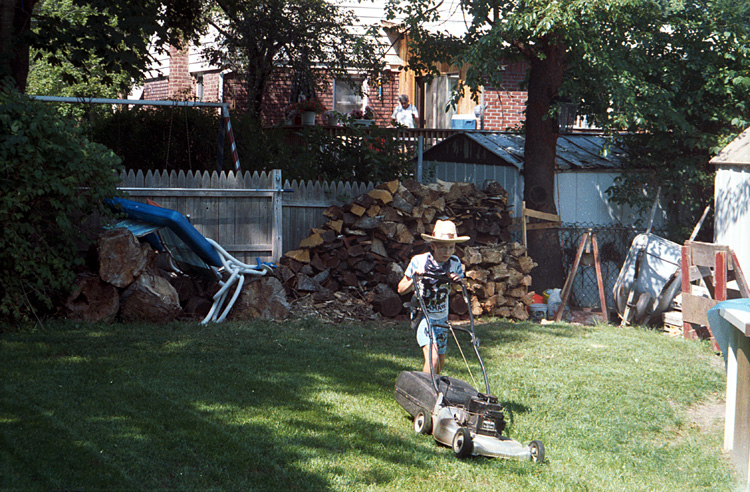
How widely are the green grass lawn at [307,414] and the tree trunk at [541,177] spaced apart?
3996mm

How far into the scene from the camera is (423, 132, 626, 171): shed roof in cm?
1431

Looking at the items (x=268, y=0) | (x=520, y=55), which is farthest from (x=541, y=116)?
(x=268, y=0)

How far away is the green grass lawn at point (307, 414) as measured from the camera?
16.3ft

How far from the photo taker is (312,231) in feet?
37.9

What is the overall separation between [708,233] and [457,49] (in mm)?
5649

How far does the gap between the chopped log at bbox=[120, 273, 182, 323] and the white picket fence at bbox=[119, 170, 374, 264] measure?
215cm

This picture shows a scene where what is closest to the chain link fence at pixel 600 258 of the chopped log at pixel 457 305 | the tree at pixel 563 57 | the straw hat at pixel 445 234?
the tree at pixel 563 57

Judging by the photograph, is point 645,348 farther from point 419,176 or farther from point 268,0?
point 268,0

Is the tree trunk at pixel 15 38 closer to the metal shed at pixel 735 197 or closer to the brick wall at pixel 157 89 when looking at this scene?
the metal shed at pixel 735 197

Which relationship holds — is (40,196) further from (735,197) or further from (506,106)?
(506,106)

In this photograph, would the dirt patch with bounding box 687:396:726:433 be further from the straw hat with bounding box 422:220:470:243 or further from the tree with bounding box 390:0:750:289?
the tree with bounding box 390:0:750:289

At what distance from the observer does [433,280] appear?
6.64 metres

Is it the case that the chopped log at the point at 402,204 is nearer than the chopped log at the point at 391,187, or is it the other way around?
the chopped log at the point at 402,204

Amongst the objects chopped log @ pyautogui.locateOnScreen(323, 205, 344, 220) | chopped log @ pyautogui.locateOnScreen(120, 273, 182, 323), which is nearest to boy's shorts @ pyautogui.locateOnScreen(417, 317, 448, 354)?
chopped log @ pyautogui.locateOnScreen(120, 273, 182, 323)
